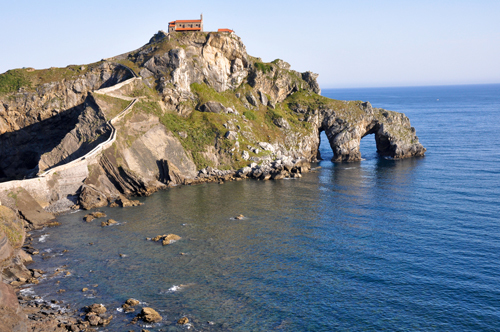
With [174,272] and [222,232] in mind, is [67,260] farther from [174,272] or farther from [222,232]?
[222,232]

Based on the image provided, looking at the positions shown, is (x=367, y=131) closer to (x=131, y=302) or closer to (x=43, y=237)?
(x=43, y=237)

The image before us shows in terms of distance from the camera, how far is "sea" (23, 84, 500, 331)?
41438mm

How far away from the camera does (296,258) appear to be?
5550cm

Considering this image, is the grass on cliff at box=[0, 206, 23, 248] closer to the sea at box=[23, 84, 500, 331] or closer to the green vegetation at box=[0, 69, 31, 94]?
the sea at box=[23, 84, 500, 331]

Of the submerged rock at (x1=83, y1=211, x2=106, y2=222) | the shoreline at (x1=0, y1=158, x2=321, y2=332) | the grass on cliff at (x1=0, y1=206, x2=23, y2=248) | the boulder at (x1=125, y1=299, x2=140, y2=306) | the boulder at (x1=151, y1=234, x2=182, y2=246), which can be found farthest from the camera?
the submerged rock at (x1=83, y1=211, x2=106, y2=222)

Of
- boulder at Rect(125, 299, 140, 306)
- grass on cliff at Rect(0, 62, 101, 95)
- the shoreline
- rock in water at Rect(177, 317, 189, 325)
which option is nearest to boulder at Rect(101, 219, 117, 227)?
the shoreline

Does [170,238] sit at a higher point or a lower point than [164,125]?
lower

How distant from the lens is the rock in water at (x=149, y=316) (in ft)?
132

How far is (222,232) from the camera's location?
6600 centimetres

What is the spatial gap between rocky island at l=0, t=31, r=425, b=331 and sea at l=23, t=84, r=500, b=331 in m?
8.53

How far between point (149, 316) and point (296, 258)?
2376 cm

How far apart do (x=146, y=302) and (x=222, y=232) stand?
23535 millimetres

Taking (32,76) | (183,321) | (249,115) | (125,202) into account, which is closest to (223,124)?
(249,115)

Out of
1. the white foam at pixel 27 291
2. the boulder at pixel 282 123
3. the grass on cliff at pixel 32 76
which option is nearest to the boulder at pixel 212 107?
the boulder at pixel 282 123
